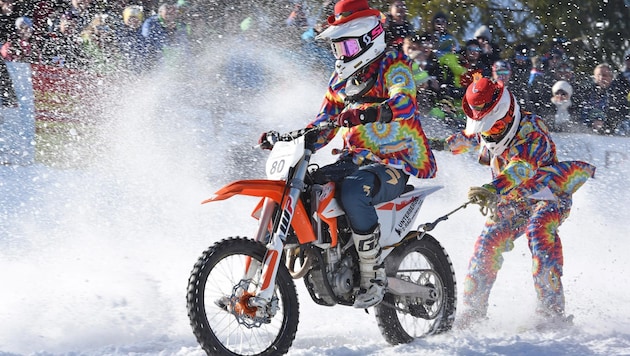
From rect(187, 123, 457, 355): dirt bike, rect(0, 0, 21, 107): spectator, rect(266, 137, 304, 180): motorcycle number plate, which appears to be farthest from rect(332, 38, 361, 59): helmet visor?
rect(0, 0, 21, 107): spectator

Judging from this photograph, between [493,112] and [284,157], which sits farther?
[493,112]

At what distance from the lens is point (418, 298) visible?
5.96 meters

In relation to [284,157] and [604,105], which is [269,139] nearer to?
[284,157]

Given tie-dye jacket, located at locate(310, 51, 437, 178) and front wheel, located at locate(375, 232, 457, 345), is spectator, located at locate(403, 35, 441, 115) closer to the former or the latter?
front wheel, located at locate(375, 232, 457, 345)

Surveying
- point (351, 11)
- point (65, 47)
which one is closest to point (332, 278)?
point (351, 11)

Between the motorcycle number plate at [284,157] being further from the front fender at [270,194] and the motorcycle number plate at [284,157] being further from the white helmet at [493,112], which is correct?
the white helmet at [493,112]

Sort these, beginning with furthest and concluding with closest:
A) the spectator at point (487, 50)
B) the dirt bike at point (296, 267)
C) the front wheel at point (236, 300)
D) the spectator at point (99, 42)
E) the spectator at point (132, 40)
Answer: the spectator at point (487, 50) < the spectator at point (132, 40) < the spectator at point (99, 42) < the dirt bike at point (296, 267) < the front wheel at point (236, 300)

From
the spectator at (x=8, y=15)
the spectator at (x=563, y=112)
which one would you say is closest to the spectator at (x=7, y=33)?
the spectator at (x=8, y=15)

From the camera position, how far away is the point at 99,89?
32.1ft

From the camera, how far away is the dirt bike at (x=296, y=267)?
4938mm

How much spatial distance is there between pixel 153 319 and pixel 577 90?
602cm

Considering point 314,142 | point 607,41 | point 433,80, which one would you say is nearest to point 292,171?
point 314,142

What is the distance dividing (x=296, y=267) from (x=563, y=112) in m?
5.47

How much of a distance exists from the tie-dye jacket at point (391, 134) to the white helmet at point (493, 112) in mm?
751
